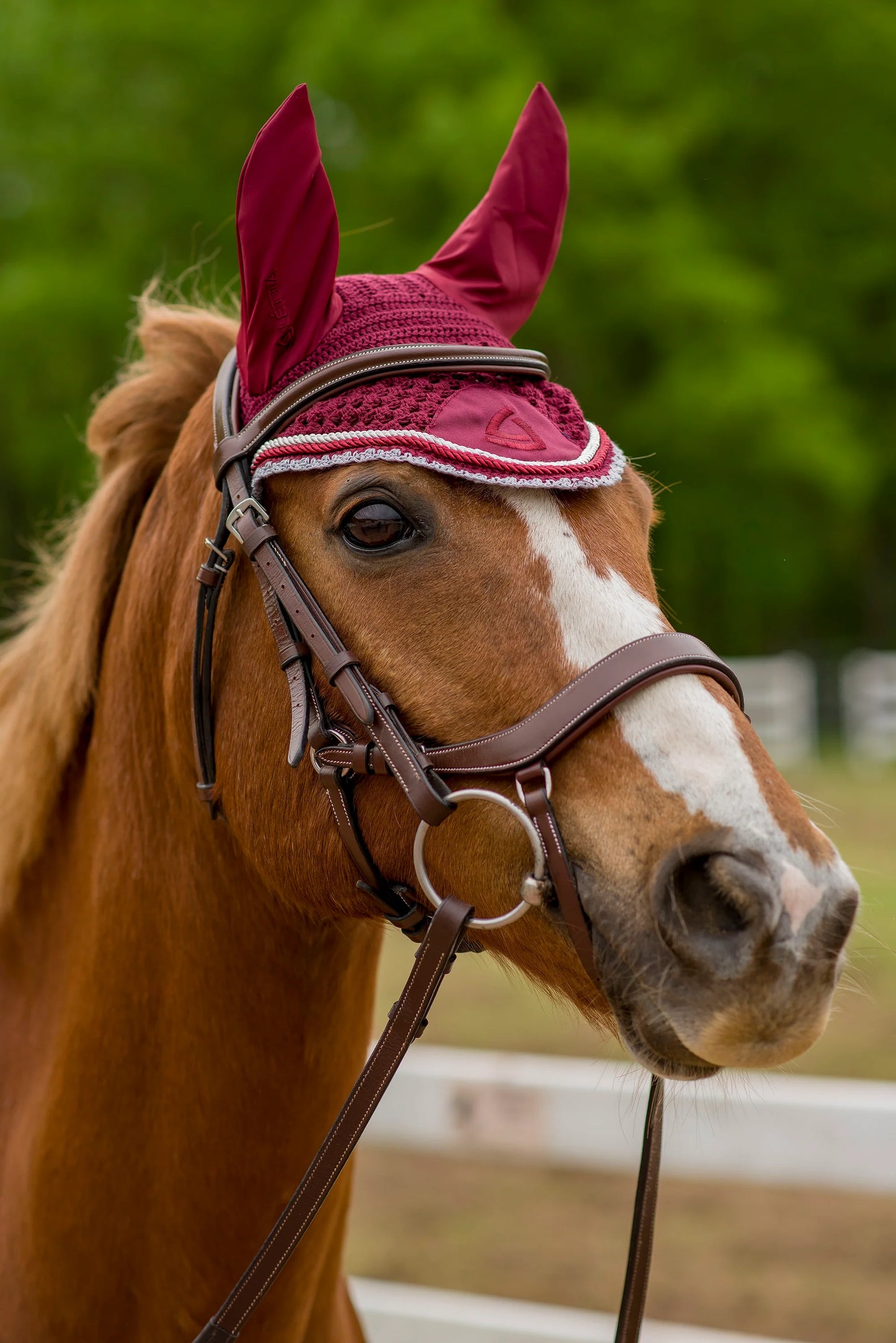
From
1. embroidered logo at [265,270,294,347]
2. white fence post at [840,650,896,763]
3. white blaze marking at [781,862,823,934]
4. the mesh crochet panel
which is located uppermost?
embroidered logo at [265,270,294,347]

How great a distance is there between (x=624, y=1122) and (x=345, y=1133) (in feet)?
5.66

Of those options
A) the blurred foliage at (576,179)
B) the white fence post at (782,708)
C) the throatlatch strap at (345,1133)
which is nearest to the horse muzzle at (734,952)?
the throatlatch strap at (345,1133)

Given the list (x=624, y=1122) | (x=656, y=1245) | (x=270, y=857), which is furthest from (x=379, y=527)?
(x=656, y=1245)

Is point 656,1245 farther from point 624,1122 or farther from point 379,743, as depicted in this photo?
point 379,743

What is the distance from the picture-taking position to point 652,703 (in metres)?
1.61

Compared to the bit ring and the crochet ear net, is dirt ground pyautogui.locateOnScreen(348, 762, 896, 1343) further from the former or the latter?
the bit ring

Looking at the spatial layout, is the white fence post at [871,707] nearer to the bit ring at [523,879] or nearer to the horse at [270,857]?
the horse at [270,857]

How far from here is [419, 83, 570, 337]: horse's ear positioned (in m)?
2.28

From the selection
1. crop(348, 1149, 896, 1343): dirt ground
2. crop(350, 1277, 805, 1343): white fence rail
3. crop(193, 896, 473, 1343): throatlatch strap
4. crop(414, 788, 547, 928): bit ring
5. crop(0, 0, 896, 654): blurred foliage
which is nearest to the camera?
crop(414, 788, 547, 928): bit ring

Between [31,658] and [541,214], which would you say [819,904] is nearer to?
[541,214]

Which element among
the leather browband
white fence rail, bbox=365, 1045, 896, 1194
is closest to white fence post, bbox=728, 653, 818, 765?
white fence rail, bbox=365, 1045, 896, 1194

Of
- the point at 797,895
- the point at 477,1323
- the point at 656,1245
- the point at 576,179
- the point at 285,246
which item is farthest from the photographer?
the point at 576,179

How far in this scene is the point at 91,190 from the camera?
16.3 metres

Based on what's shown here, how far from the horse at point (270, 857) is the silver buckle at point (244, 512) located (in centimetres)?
3
